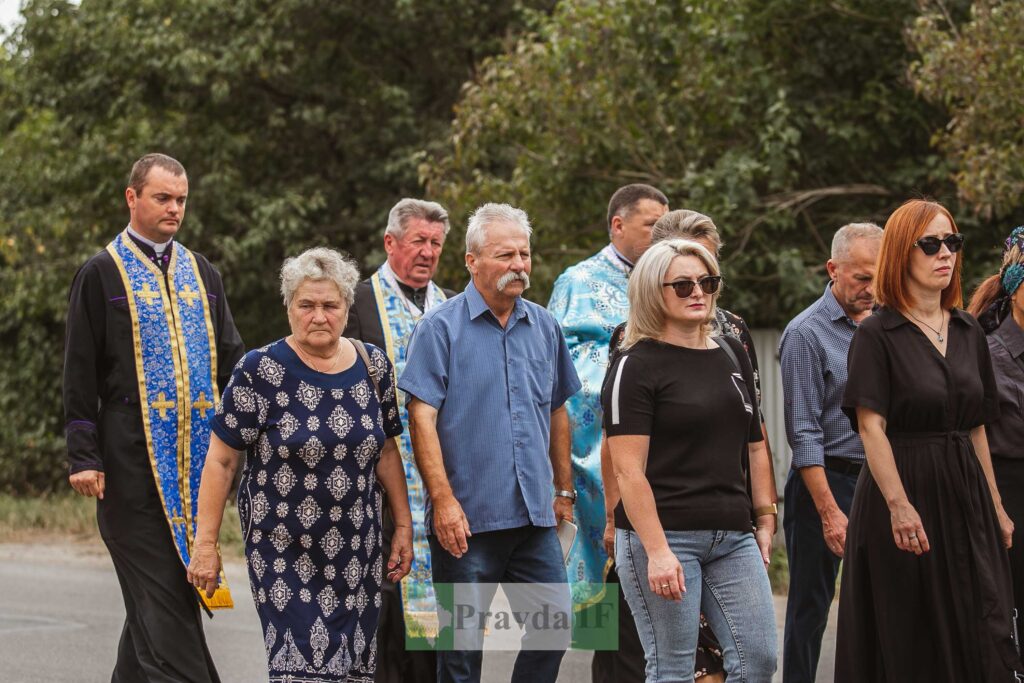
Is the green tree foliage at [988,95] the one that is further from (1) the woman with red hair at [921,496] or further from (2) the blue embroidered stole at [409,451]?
(1) the woman with red hair at [921,496]

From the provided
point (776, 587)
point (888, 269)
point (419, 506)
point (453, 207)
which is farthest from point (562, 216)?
point (888, 269)

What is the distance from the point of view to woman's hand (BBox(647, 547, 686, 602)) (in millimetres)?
4746

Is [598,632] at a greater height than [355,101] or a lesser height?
lesser

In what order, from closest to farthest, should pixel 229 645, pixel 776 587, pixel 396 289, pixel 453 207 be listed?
1. pixel 396 289
2. pixel 229 645
3. pixel 776 587
4. pixel 453 207

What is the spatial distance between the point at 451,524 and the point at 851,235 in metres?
2.31

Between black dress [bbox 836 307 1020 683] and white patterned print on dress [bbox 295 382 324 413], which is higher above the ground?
white patterned print on dress [bbox 295 382 324 413]

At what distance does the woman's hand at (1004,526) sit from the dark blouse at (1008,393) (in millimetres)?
443

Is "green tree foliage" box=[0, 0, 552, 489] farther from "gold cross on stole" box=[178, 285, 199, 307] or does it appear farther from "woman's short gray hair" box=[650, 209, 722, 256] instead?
"woman's short gray hair" box=[650, 209, 722, 256]

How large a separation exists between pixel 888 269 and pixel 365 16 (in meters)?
12.2

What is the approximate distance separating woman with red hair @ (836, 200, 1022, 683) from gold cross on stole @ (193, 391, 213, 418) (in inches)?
108

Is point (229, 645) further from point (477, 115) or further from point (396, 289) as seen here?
point (477, 115)

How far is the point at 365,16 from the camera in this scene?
54.9 feet

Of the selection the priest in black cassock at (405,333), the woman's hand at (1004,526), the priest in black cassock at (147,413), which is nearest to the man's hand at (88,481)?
the priest in black cassock at (147,413)

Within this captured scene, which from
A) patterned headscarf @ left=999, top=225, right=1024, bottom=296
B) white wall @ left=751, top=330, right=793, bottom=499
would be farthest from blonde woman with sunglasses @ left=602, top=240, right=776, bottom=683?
white wall @ left=751, top=330, right=793, bottom=499
